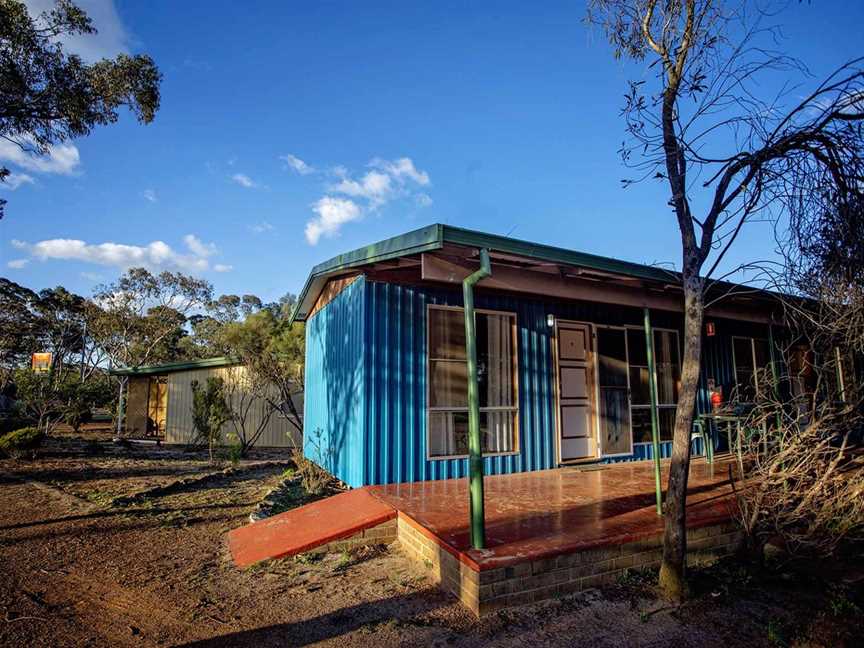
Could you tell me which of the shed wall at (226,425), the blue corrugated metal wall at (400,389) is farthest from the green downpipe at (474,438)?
the shed wall at (226,425)

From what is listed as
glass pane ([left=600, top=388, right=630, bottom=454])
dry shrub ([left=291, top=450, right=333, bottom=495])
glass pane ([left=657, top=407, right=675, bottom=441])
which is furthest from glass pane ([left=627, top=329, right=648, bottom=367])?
dry shrub ([left=291, top=450, right=333, bottom=495])

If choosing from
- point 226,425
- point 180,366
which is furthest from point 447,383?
point 180,366

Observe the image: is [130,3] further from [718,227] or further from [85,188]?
[718,227]

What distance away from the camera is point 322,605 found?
335cm

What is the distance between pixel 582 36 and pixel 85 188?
12940 mm

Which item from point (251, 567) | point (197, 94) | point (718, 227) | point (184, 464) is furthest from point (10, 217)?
point (718, 227)

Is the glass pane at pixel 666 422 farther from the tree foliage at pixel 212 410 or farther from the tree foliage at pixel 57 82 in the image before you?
the tree foliage at pixel 57 82

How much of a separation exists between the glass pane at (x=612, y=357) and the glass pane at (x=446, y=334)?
2.41 meters

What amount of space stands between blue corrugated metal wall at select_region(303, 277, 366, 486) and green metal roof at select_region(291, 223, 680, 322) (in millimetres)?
584

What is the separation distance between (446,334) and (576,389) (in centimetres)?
239

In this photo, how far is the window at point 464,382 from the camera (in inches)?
240

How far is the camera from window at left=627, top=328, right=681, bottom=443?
769 cm

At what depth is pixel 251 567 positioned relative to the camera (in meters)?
4.08

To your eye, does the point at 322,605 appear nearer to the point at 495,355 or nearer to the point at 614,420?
the point at 495,355
